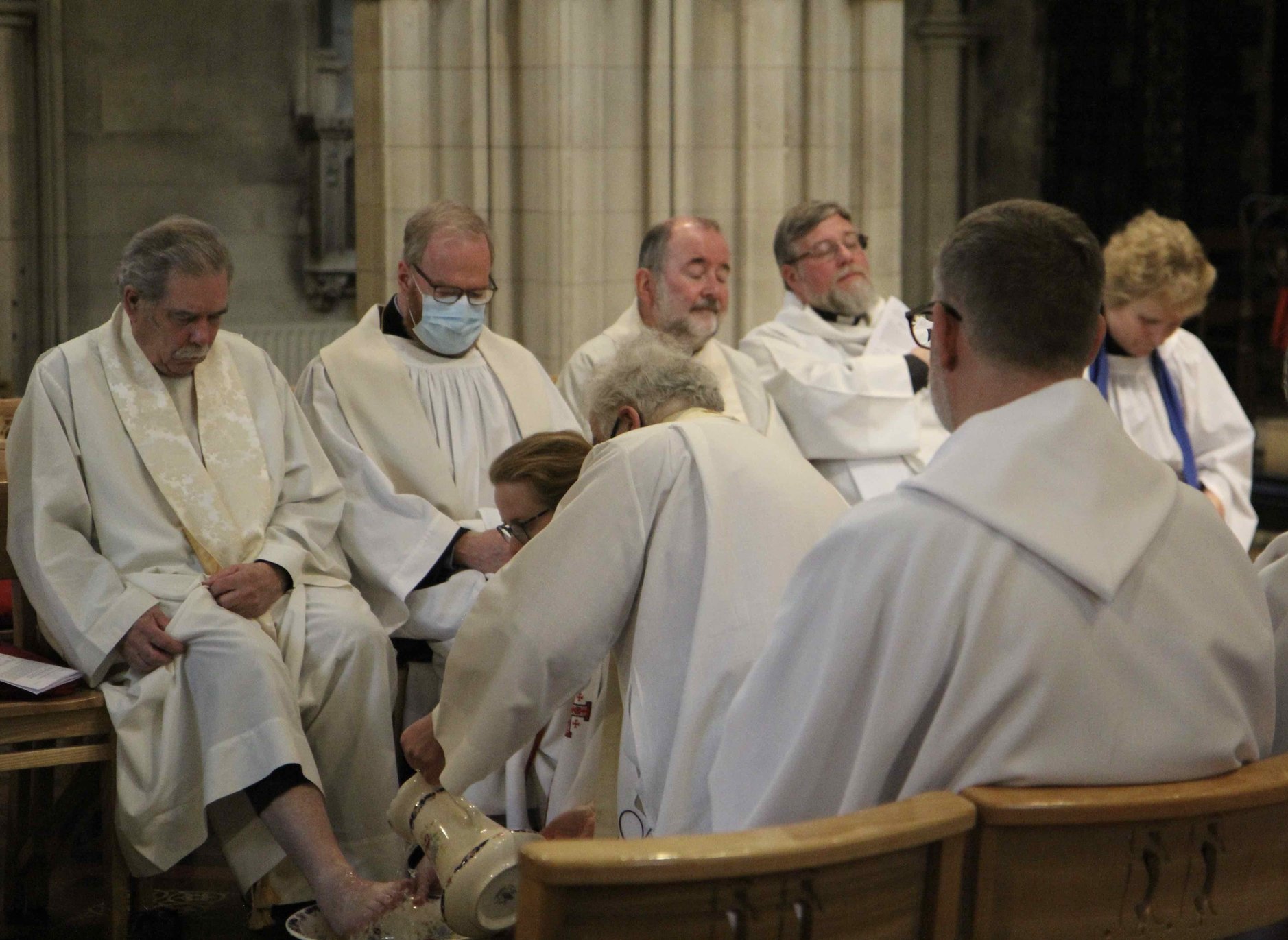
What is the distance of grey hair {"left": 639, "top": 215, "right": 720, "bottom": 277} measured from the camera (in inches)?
193

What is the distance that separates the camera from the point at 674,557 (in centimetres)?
256

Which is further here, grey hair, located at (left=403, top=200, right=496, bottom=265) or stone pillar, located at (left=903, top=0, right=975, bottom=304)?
stone pillar, located at (left=903, top=0, right=975, bottom=304)

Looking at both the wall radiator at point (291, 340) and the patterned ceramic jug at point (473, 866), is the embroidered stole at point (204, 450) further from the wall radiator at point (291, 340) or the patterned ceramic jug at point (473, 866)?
the wall radiator at point (291, 340)

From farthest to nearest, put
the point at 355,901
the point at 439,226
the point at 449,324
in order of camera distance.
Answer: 1. the point at 449,324
2. the point at 439,226
3. the point at 355,901

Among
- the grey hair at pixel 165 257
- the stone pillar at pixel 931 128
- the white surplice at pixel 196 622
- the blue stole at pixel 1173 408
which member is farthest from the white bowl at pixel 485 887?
the stone pillar at pixel 931 128

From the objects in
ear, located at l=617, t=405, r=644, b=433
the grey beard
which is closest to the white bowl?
ear, located at l=617, t=405, r=644, b=433

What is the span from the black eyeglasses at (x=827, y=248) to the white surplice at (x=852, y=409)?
10.2 inches

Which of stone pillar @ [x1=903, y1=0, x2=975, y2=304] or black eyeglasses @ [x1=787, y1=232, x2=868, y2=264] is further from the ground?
stone pillar @ [x1=903, y1=0, x2=975, y2=304]

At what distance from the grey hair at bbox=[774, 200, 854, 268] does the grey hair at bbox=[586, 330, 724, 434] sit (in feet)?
7.80

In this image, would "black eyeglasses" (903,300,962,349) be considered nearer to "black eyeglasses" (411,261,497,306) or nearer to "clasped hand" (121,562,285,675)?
"black eyeglasses" (411,261,497,306)

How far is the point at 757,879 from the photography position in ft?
4.60

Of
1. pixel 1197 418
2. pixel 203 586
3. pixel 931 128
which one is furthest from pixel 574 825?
pixel 931 128

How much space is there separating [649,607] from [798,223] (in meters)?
2.87

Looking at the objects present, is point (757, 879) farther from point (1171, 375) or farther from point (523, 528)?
point (1171, 375)
